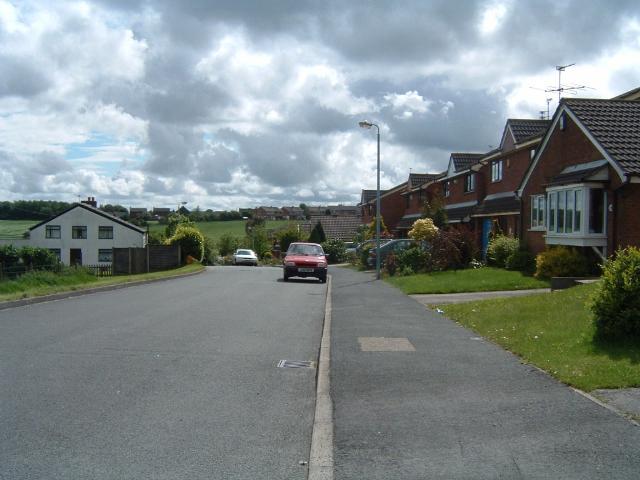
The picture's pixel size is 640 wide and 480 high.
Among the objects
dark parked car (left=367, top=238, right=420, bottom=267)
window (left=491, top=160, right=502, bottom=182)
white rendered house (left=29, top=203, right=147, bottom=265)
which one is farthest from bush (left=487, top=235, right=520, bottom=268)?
white rendered house (left=29, top=203, right=147, bottom=265)

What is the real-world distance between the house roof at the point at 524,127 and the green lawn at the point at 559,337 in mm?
21490

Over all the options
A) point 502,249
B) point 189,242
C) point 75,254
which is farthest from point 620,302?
point 75,254

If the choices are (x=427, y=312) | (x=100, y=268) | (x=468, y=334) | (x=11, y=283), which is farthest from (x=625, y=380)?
(x=100, y=268)

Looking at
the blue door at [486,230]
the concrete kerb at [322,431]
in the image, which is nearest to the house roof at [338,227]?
the blue door at [486,230]

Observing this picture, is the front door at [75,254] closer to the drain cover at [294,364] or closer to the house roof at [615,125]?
the house roof at [615,125]

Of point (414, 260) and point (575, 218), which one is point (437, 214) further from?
point (575, 218)

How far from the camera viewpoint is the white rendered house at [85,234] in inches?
2731

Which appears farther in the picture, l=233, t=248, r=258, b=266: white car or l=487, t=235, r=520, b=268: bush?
l=233, t=248, r=258, b=266: white car

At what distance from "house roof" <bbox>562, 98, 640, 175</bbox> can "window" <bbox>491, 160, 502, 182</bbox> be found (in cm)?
1415

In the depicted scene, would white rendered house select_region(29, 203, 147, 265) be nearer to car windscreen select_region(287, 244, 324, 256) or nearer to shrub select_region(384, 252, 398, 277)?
car windscreen select_region(287, 244, 324, 256)

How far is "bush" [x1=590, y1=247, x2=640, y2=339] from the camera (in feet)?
28.5

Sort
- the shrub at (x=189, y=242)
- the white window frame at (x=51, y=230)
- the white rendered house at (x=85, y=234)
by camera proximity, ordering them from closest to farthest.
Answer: the shrub at (x=189, y=242), the white window frame at (x=51, y=230), the white rendered house at (x=85, y=234)

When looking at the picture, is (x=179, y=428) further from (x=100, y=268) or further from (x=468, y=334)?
(x=100, y=268)

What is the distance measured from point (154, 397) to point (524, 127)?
31913 millimetres
